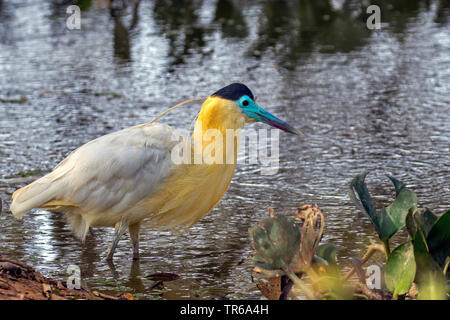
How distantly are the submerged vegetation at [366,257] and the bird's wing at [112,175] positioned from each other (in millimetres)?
1120

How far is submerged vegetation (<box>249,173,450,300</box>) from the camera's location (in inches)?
143

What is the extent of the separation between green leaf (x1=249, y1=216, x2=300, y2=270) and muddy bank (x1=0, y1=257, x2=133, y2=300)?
776 millimetres

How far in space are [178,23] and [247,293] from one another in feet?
27.0

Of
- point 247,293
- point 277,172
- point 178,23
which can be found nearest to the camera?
point 247,293

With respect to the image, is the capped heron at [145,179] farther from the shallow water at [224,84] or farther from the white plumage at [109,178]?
the shallow water at [224,84]

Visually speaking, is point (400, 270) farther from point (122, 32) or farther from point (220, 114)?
point (122, 32)

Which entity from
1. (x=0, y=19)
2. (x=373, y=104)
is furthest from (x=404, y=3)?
(x=0, y=19)

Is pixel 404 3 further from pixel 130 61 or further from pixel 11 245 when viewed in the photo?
pixel 11 245

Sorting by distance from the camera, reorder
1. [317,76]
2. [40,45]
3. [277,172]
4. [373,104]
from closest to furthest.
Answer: [277,172]
[373,104]
[317,76]
[40,45]

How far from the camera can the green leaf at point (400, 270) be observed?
3648 millimetres

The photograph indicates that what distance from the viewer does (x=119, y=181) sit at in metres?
4.79

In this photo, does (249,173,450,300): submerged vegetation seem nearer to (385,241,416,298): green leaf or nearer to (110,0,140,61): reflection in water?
(385,241,416,298): green leaf

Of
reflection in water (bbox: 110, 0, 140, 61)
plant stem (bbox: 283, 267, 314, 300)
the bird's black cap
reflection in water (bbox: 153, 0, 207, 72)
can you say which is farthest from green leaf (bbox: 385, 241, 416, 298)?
reflection in water (bbox: 110, 0, 140, 61)

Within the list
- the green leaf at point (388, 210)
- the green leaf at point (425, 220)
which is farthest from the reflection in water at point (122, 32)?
the green leaf at point (425, 220)
